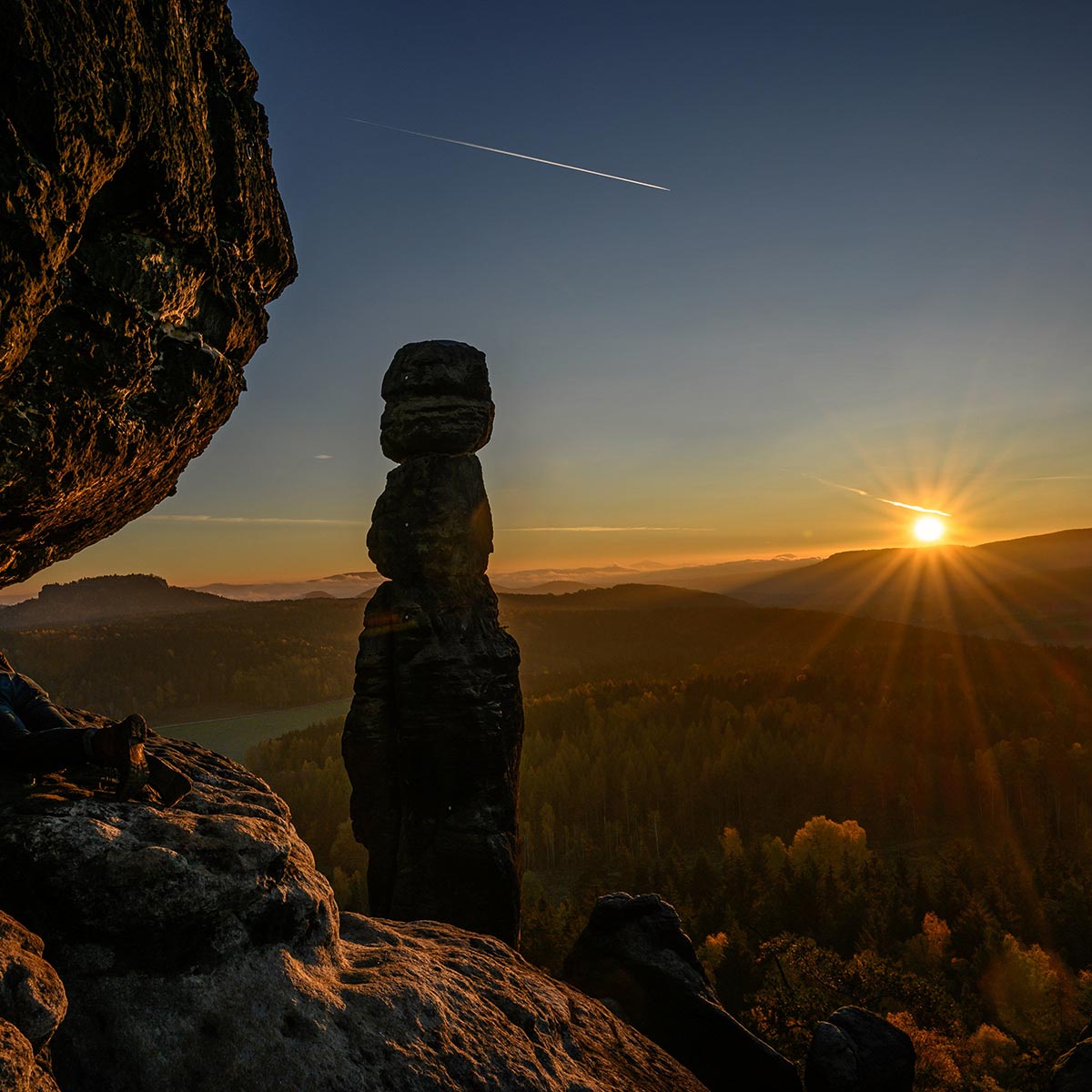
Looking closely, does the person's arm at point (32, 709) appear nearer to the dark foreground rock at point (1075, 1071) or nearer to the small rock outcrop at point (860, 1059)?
the small rock outcrop at point (860, 1059)

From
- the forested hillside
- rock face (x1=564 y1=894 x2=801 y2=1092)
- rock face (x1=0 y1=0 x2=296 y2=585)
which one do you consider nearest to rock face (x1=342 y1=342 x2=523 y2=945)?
rock face (x1=564 y1=894 x2=801 y2=1092)

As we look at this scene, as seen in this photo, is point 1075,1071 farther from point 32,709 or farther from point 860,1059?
point 32,709

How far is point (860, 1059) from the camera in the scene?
1445 centimetres

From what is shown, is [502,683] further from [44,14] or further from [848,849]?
[848,849]

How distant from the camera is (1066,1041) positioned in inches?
1348

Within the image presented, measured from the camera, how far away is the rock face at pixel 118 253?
5.13 meters

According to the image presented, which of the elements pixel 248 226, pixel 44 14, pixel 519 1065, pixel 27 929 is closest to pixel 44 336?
pixel 44 14

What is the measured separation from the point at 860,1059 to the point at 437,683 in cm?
1469

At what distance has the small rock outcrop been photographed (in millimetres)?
14164

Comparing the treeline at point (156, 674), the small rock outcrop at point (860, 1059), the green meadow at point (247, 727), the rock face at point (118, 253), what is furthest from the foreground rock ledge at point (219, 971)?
the treeline at point (156, 674)

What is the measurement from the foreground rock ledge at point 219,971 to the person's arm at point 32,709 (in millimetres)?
1176

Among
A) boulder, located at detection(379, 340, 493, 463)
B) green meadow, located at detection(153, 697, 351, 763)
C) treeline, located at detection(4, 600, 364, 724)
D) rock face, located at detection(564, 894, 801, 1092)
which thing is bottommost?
green meadow, located at detection(153, 697, 351, 763)

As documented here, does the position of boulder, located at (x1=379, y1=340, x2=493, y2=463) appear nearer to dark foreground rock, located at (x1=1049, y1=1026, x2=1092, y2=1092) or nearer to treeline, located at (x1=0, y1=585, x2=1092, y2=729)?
dark foreground rock, located at (x1=1049, y1=1026, x2=1092, y2=1092)

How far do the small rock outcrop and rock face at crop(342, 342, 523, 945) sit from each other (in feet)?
33.4
